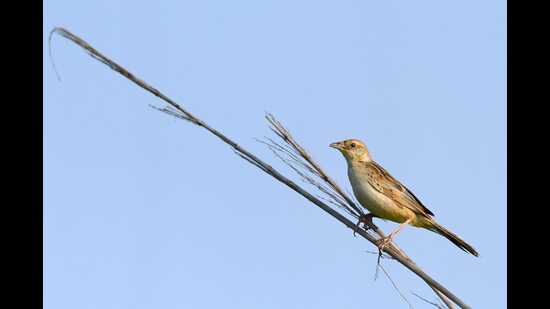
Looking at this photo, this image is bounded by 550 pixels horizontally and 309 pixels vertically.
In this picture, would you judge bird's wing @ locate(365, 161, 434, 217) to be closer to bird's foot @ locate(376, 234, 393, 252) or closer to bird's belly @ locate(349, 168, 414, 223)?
bird's belly @ locate(349, 168, 414, 223)

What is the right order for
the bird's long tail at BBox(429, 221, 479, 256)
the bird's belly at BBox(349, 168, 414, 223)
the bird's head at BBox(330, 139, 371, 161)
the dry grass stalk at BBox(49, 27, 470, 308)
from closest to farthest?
the dry grass stalk at BBox(49, 27, 470, 308), the bird's long tail at BBox(429, 221, 479, 256), the bird's belly at BBox(349, 168, 414, 223), the bird's head at BBox(330, 139, 371, 161)

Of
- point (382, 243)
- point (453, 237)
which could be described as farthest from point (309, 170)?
point (453, 237)

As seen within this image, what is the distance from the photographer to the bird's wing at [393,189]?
22.3 feet

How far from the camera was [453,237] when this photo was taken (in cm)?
581

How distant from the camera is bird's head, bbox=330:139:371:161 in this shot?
24.2ft

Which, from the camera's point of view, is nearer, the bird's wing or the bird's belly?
the bird's belly

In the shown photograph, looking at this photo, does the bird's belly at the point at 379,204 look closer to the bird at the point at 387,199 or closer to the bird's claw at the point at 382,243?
the bird at the point at 387,199

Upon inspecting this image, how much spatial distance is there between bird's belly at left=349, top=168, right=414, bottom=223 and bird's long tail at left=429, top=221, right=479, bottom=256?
308 mm

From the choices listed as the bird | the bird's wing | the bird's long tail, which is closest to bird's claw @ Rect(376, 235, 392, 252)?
the bird's long tail
